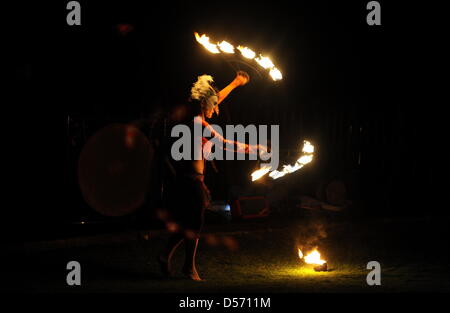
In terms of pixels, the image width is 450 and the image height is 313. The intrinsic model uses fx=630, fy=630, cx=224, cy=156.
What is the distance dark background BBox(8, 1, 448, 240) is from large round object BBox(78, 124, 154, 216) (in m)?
0.29

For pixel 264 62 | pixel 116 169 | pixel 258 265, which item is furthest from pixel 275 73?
pixel 116 169

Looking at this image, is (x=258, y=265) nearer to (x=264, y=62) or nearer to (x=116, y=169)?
(x=264, y=62)

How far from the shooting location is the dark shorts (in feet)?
23.9

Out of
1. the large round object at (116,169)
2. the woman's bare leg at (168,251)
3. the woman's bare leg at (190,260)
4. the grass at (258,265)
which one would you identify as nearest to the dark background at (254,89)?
the large round object at (116,169)

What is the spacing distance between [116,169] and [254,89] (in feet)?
13.8

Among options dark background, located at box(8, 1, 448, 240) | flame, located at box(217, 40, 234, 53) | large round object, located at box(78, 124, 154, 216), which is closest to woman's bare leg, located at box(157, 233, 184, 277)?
flame, located at box(217, 40, 234, 53)

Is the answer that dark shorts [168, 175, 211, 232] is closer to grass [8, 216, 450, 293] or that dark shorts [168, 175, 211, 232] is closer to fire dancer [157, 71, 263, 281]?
fire dancer [157, 71, 263, 281]

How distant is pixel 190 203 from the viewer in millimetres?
7277

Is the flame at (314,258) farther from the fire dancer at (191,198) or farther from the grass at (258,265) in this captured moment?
the fire dancer at (191,198)
